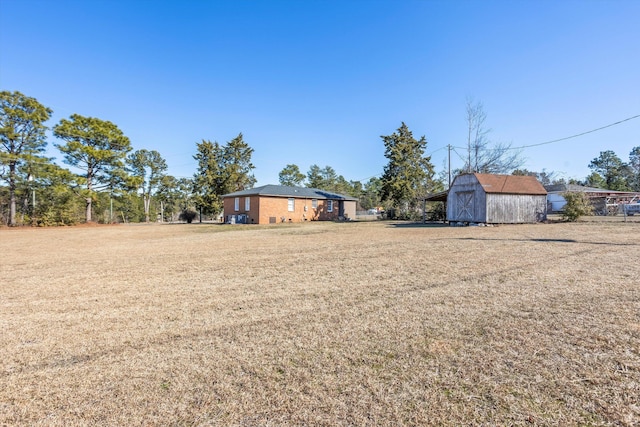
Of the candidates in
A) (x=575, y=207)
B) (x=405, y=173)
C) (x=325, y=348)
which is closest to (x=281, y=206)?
(x=405, y=173)

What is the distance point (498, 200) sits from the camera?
20.4 m

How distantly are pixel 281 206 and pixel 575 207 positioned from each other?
73.4 feet

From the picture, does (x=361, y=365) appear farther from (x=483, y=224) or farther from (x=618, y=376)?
(x=483, y=224)

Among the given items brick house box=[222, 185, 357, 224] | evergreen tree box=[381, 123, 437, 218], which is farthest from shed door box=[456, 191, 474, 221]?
brick house box=[222, 185, 357, 224]

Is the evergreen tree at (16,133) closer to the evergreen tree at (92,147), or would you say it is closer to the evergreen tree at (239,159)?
the evergreen tree at (92,147)

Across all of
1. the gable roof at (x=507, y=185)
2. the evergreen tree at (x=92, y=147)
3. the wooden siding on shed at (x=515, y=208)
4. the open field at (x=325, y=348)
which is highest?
the evergreen tree at (x=92, y=147)

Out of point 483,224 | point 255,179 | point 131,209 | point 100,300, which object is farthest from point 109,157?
point 483,224

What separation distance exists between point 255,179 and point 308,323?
44.9 metres

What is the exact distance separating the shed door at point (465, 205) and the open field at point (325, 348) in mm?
16038

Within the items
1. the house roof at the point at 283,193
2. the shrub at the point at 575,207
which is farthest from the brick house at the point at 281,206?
the shrub at the point at 575,207

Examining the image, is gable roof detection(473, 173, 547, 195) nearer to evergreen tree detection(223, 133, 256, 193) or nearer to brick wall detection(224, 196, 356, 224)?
brick wall detection(224, 196, 356, 224)

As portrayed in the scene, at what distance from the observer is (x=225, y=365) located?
2.77 m

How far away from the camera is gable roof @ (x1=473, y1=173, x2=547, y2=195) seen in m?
20.5

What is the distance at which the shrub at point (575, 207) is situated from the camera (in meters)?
21.7
